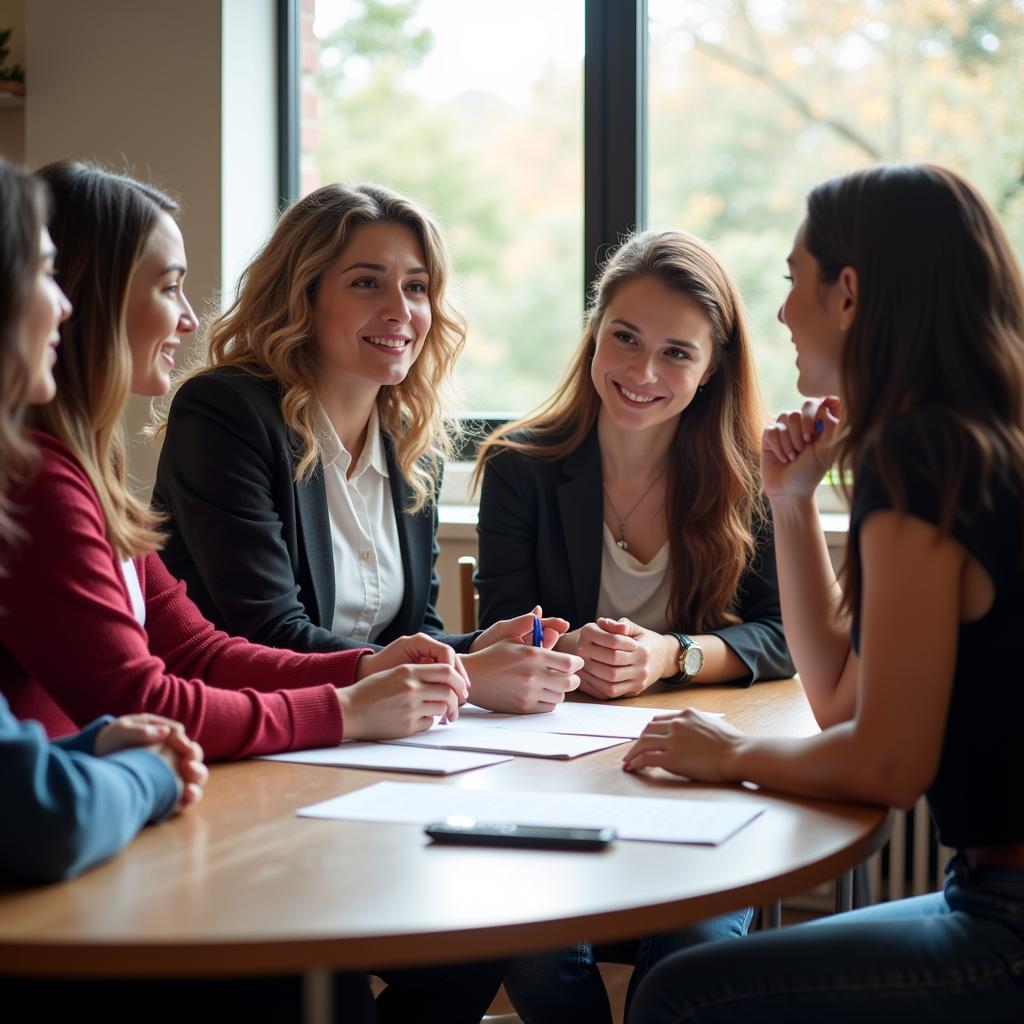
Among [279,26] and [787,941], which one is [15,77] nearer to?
[279,26]

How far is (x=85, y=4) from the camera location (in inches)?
142

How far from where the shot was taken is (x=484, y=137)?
12.7 ft

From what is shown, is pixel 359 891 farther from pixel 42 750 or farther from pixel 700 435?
pixel 700 435

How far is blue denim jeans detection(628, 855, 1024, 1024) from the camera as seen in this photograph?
121 centimetres

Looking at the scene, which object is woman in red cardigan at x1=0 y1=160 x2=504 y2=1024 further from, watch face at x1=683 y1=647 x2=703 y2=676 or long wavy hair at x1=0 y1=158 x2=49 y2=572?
watch face at x1=683 y1=647 x2=703 y2=676

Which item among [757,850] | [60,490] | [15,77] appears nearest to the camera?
[757,850]

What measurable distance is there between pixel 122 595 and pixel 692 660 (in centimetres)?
96

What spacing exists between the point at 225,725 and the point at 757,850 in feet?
2.05

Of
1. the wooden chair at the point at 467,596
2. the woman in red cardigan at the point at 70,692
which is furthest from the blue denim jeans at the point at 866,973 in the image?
the wooden chair at the point at 467,596

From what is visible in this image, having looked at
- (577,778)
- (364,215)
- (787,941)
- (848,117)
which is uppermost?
(848,117)

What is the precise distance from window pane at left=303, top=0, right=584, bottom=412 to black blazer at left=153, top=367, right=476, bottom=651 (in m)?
1.58

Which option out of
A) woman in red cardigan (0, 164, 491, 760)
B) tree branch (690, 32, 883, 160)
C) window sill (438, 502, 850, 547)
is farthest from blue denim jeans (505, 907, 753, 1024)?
tree branch (690, 32, 883, 160)

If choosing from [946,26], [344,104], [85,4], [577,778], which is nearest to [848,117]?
[946,26]

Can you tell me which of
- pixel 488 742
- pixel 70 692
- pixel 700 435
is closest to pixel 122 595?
pixel 70 692
